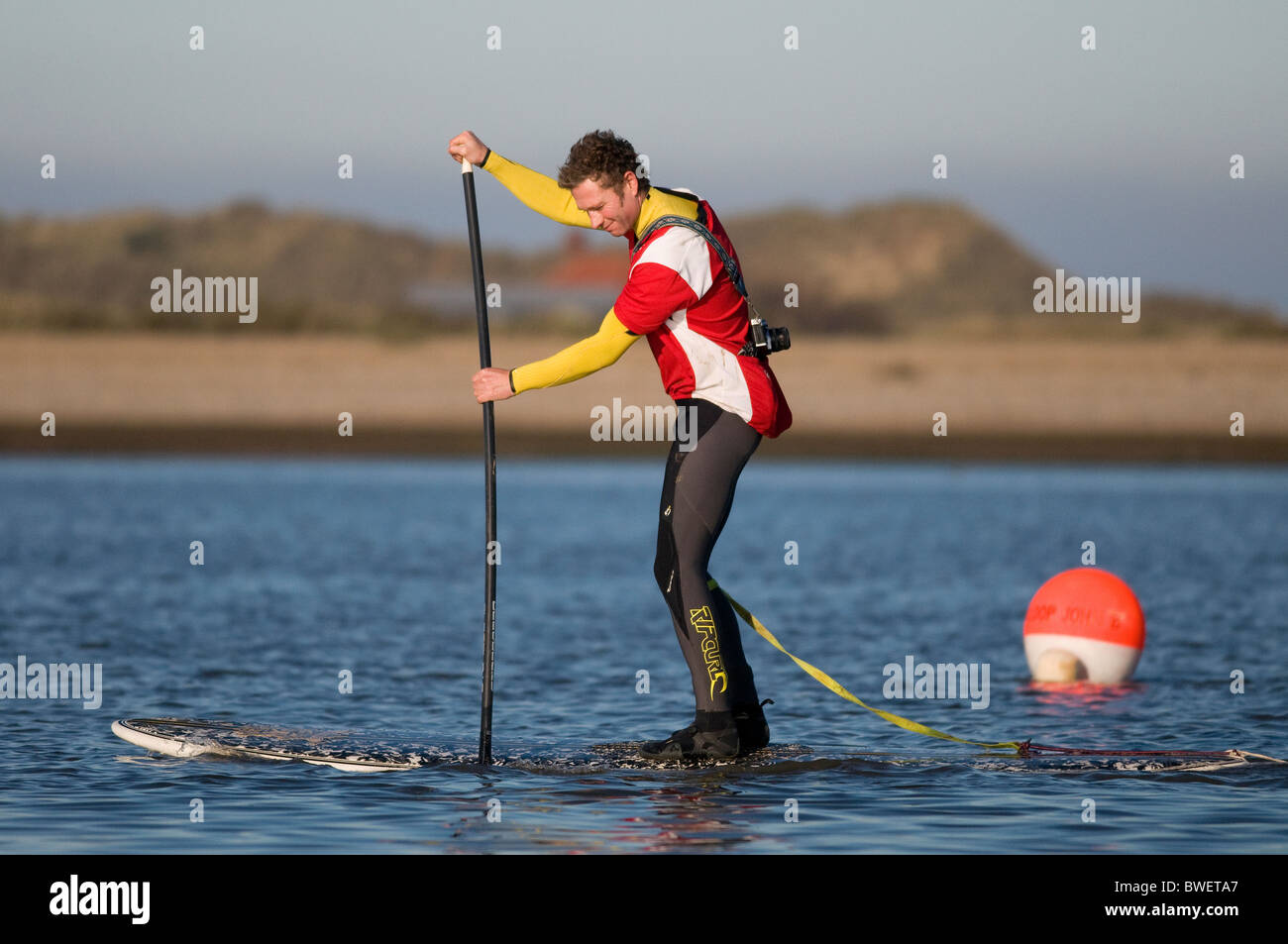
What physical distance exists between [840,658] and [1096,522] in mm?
13822

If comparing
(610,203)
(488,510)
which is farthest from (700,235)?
(488,510)

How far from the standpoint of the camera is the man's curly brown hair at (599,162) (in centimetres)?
855

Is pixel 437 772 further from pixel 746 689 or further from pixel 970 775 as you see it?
pixel 970 775

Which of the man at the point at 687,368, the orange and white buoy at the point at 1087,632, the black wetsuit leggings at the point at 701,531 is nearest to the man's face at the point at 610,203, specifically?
the man at the point at 687,368

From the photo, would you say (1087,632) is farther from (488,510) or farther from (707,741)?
(488,510)

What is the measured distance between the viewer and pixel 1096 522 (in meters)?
26.5

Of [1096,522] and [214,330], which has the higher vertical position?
Answer: [214,330]

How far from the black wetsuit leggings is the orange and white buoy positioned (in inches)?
178

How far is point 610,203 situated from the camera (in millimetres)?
8617

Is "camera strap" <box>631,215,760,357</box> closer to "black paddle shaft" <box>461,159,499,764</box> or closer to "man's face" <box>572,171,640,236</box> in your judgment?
"man's face" <box>572,171,640,236</box>

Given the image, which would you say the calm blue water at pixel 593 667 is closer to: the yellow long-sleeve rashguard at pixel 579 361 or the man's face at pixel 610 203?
the yellow long-sleeve rashguard at pixel 579 361

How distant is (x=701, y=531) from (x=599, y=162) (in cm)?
186
